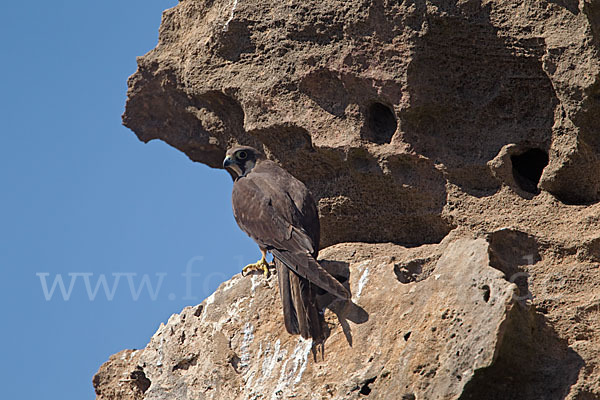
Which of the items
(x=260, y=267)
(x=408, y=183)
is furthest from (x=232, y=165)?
(x=408, y=183)

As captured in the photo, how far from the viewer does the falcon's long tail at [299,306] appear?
5605 millimetres

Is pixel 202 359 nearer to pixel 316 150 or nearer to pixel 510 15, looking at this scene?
pixel 316 150

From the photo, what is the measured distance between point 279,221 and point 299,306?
673 millimetres

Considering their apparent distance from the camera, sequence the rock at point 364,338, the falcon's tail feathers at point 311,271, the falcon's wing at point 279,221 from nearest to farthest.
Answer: the rock at point 364,338, the falcon's tail feathers at point 311,271, the falcon's wing at point 279,221

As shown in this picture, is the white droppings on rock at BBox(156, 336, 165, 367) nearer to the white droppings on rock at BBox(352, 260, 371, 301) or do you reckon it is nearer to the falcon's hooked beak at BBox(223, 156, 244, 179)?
the falcon's hooked beak at BBox(223, 156, 244, 179)

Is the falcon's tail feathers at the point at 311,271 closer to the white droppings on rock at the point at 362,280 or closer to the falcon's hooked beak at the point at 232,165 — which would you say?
the white droppings on rock at the point at 362,280

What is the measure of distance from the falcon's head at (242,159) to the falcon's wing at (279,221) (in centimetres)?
14

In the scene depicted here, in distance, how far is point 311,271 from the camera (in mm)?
5535

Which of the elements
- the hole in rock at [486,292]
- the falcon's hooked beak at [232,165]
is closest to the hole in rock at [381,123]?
the falcon's hooked beak at [232,165]

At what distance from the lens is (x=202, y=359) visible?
6.00 metres

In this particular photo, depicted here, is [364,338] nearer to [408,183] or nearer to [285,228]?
[285,228]

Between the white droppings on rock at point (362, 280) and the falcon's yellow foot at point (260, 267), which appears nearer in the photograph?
the white droppings on rock at point (362, 280)

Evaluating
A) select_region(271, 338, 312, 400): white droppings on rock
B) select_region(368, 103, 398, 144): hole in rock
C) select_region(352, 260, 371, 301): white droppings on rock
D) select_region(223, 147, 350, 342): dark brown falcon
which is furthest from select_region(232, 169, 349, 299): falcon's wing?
select_region(368, 103, 398, 144): hole in rock

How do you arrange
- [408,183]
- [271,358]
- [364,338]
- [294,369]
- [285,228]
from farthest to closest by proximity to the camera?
[408,183], [285,228], [271,358], [294,369], [364,338]
